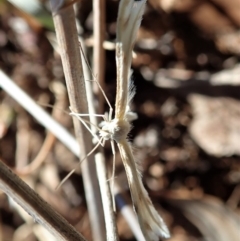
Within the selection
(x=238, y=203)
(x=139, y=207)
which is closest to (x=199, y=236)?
(x=238, y=203)

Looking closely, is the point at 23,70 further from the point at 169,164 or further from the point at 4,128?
the point at 169,164

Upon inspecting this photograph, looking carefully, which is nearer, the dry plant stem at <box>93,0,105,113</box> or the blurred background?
the dry plant stem at <box>93,0,105,113</box>

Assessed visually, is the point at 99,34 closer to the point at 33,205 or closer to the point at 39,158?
the point at 33,205

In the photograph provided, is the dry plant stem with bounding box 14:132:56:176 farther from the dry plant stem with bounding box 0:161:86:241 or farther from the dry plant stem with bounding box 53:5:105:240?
the dry plant stem with bounding box 0:161:86:241

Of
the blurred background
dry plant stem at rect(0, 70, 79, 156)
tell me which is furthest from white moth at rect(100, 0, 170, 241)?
the blurred background

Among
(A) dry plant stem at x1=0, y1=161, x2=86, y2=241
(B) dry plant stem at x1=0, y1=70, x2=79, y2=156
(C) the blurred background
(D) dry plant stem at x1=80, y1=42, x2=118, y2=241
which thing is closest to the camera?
(A) dry plant stem at x1=0, y1=161, x2=86, y2=241

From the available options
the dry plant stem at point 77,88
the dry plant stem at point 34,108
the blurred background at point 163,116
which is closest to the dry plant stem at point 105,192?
the dry plant stem at point 77,88
